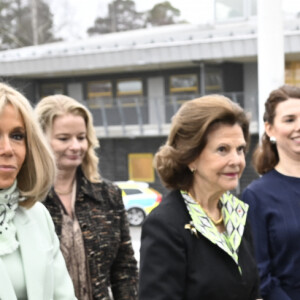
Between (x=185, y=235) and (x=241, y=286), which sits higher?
(x=185, y=235)

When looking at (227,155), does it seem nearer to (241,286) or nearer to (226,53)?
(241,286)

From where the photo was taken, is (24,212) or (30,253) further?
(24,212)

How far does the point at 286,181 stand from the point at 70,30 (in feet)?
144

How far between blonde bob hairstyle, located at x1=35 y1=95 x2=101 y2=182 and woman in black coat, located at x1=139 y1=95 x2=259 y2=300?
2.41 feet

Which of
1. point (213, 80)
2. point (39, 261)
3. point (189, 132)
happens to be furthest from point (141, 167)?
point (39, 261)

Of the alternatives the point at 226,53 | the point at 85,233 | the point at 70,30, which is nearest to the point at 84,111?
the point at 85,233

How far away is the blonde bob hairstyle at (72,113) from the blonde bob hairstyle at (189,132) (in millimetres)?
760

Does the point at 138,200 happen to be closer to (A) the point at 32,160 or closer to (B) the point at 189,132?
(B) the point at 189,132

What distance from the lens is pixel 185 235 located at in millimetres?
2326

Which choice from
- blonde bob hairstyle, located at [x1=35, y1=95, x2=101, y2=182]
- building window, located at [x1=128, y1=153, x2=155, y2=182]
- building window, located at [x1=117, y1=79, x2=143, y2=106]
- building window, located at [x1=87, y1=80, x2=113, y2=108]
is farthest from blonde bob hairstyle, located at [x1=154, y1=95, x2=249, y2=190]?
building window, located at [x1=87, y1=80, x2=113, y2=108]

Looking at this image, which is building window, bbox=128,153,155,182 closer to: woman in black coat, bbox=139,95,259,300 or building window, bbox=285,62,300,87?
building window, bbox=285,62,300,87

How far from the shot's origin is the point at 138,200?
Result: 17781 millimetres

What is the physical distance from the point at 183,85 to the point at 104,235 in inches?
822

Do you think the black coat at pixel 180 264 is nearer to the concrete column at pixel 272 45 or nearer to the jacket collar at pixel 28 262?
the jacket collar at pixel 28 262
